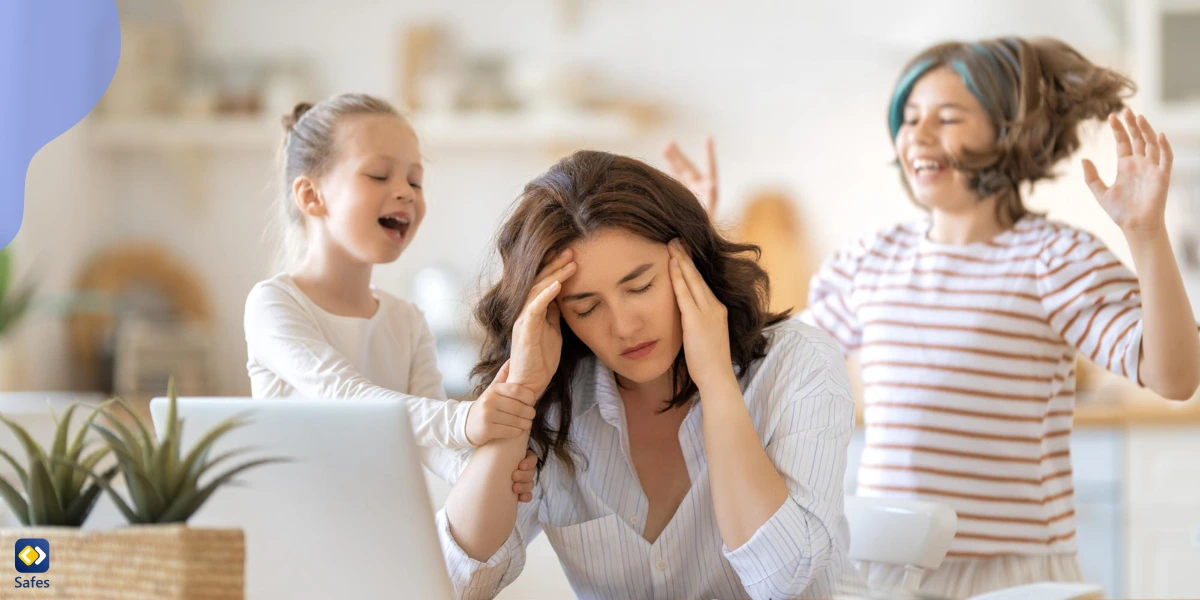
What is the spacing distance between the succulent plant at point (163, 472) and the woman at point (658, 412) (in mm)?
367

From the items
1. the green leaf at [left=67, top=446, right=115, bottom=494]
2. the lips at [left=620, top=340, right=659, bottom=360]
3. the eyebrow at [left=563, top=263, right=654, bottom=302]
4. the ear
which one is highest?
the ear

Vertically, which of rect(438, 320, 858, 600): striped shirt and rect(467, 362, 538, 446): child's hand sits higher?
rect(467, 362, 538, 446): child's hand

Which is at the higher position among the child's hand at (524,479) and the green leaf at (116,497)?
the green leaf at (116,497)

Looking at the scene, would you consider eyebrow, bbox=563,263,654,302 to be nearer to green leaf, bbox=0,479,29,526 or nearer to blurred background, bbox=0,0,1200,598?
green leaf, bbox=0,479,29,526

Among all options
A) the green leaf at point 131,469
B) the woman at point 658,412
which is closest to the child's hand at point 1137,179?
the woman at point 658,412

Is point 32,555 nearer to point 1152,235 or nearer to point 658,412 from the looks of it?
point 658,412

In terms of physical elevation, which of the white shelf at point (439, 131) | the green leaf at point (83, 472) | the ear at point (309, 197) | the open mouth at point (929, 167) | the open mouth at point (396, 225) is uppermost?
the white shelf at point (439, 131)

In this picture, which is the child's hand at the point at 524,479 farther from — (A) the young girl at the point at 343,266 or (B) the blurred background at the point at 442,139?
(B) the blurred background at the point at 442,139

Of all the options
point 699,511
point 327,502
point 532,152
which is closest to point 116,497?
point 327,502

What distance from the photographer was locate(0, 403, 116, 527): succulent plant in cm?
83

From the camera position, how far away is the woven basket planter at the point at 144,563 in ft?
2.59

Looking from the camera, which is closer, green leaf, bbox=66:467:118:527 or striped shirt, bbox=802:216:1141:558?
green leaf, bbox=66:467:118:527

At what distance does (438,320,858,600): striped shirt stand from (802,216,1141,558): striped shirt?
1.07 ft

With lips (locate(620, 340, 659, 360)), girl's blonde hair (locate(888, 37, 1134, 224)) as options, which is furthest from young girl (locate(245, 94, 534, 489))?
girl's blonde hair (locate(888, 37, 1134, 224))
